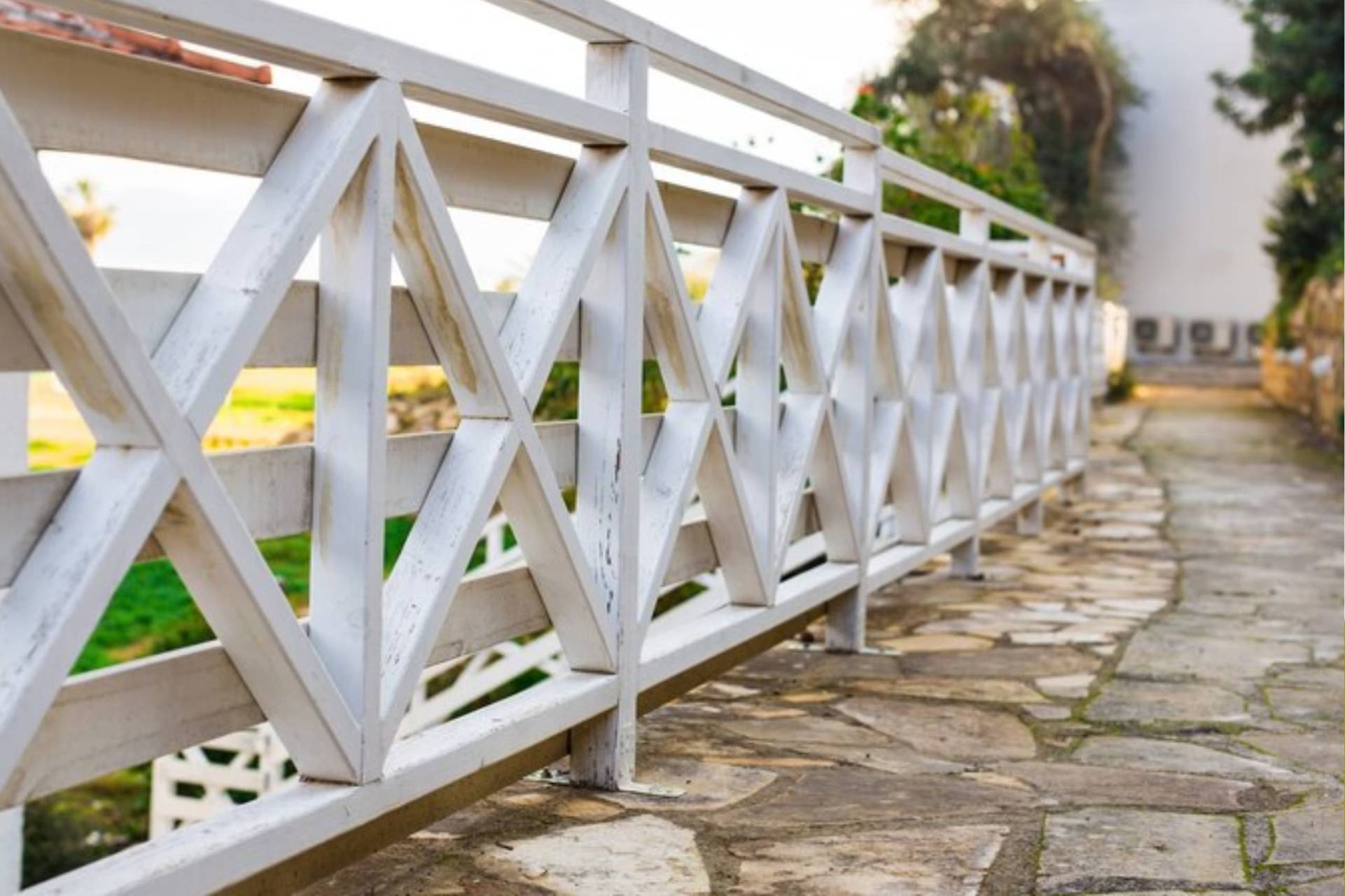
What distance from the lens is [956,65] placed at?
25.8m

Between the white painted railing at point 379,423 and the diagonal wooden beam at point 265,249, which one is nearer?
the white painted railing at point 379,423

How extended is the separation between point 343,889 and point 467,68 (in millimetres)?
1046

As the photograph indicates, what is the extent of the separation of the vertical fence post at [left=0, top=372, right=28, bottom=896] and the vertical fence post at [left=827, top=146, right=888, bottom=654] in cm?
230

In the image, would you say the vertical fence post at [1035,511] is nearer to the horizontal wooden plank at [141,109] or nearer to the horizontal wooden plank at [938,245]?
the horizontal wooden plank at [938,245]

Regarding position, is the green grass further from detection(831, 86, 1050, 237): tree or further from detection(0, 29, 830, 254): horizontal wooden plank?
detection(0, 29, 830, 254): horizontal wooden plank

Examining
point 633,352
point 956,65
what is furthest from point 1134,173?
point 633,352

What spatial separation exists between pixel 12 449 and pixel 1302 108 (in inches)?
620

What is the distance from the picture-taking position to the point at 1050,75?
26.2m

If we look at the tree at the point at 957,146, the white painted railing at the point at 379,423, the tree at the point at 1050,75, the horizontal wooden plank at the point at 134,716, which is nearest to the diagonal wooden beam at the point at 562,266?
the white painted railing at the point at 379,423

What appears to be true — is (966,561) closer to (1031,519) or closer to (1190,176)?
(1031,519)

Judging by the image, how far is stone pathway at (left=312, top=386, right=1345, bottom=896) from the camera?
98.5 inches

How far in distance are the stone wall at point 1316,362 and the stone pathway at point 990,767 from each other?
6587 mm

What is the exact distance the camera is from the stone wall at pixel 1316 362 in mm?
12117

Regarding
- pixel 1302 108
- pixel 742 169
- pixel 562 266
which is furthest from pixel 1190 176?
pixel 562 266
